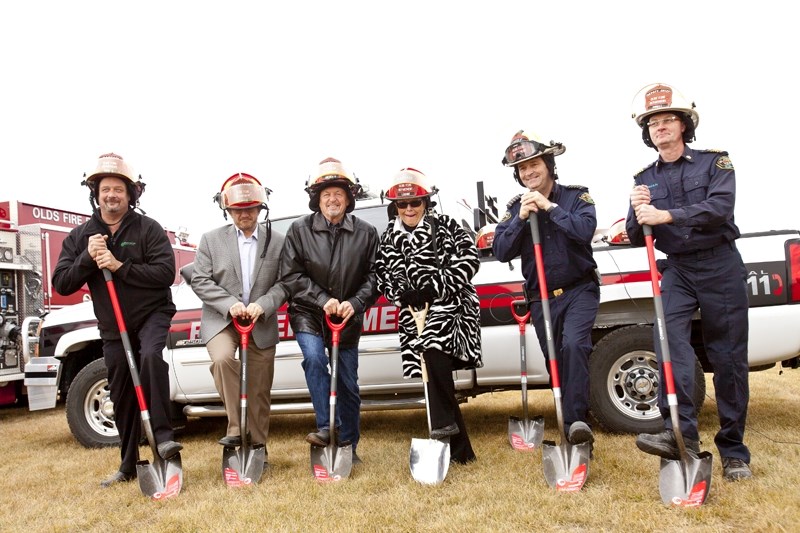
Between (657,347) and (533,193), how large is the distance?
1082mm

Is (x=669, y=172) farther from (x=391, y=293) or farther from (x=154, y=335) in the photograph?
(x=154, y=335)

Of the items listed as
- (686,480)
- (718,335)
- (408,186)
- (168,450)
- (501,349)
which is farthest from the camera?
(501,349)

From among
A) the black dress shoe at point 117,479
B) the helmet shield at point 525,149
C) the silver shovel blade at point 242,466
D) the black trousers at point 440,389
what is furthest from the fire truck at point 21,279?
the helmet shield at point 525,149

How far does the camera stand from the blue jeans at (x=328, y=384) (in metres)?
4.04

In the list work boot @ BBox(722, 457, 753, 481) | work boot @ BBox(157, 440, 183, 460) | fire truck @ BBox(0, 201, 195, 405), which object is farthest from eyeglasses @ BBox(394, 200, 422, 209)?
fire truck @ BBox(0, 201, 195, 405)

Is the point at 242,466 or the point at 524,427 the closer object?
the point at 242,466

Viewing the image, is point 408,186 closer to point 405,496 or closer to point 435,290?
point 435,290

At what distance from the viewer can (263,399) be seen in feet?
13.7

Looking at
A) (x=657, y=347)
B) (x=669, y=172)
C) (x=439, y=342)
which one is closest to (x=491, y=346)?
(x=439, y=342)

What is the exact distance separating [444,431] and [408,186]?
1.51 meters

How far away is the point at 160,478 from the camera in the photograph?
11.9ft

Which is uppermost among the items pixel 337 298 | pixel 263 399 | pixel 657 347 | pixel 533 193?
pixel 533 193

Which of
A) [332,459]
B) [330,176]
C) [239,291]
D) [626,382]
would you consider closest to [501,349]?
[626,382]

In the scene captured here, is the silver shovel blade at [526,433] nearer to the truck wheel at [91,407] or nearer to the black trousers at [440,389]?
the black trousers at [440,389]
